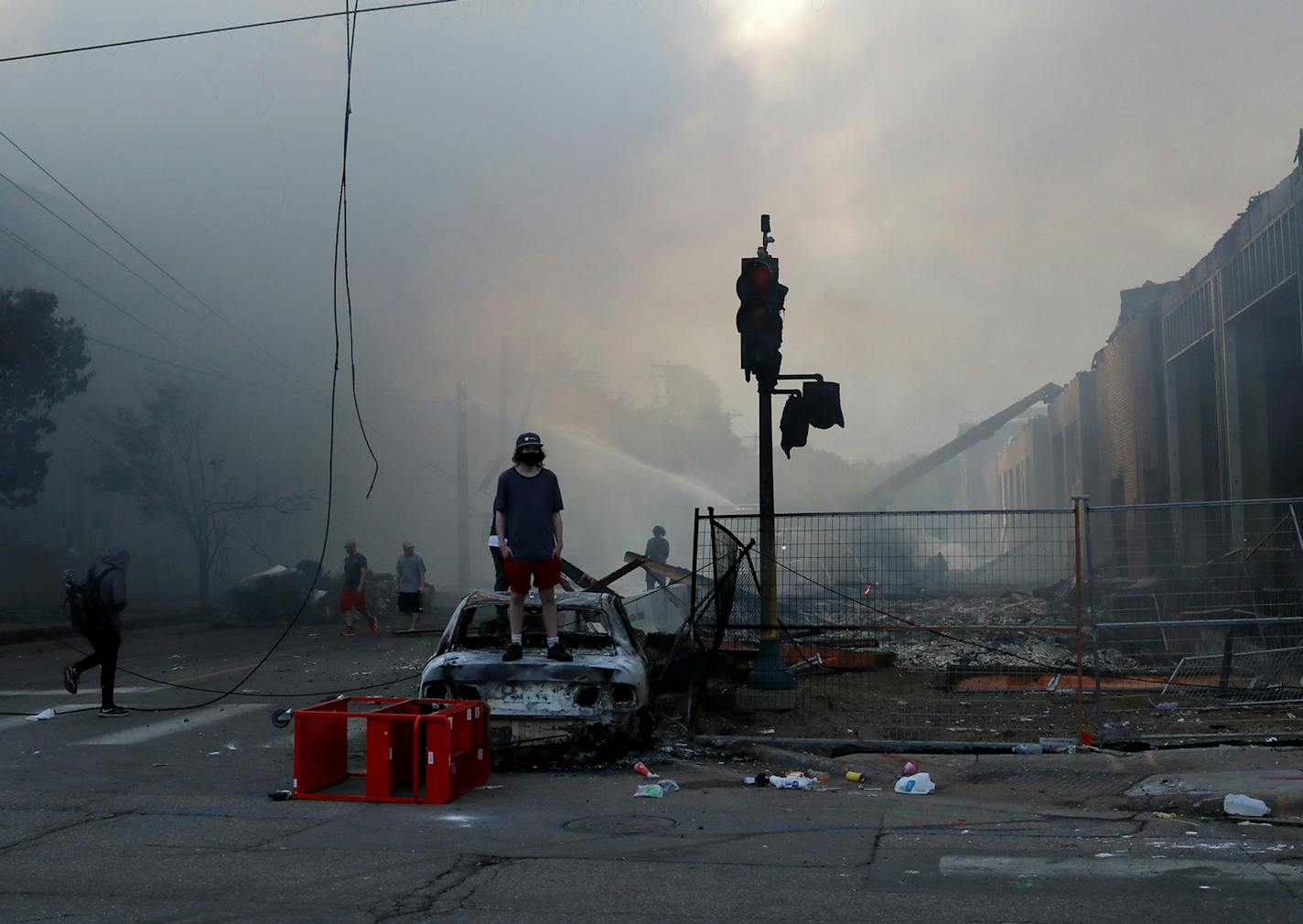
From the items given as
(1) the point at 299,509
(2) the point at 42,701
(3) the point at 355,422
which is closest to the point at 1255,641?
(2) the point at 42,701

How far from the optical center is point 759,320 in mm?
10234

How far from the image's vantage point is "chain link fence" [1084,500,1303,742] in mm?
8320

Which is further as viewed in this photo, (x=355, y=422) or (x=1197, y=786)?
(x=355, y=422)

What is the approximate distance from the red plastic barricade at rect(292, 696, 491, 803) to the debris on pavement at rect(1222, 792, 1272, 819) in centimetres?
427

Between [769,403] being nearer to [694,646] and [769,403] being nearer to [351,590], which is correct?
[694,646]

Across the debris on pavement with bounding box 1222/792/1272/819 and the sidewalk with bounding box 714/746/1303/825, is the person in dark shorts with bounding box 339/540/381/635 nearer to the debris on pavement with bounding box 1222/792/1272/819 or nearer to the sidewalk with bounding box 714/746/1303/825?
the sidewalk with bounding box 714/746/1303/825

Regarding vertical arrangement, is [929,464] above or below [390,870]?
above

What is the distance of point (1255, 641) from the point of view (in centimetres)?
1000

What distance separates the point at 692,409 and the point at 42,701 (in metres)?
50.5

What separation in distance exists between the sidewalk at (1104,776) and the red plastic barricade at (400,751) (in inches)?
86.7

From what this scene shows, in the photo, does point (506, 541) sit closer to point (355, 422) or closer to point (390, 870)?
point (390, 870)

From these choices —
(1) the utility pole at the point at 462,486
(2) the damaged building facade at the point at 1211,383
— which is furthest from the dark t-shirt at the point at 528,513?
(1) the utility pole at the point at 462,486

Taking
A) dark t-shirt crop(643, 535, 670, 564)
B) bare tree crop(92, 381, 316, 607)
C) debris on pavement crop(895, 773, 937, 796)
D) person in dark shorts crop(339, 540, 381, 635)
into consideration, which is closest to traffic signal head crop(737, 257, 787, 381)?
debris on pavement crop(895, 773, 937, 796)

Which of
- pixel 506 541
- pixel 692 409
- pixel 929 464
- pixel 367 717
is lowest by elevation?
pixel 367 717
